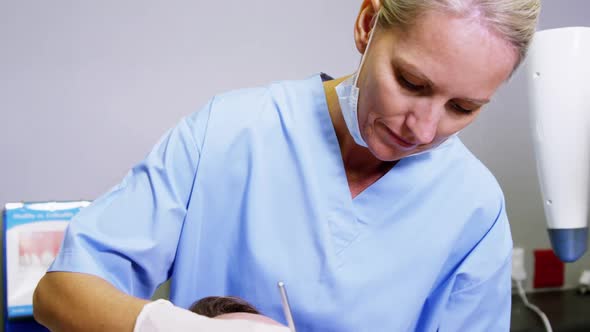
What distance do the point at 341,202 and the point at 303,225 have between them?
0.08 m

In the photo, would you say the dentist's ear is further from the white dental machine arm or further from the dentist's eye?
the white dental machine arm

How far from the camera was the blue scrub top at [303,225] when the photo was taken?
956mm

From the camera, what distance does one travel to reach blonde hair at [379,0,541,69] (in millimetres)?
771

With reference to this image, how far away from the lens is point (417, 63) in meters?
0.79

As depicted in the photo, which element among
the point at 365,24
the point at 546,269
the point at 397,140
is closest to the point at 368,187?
the point at 397,140

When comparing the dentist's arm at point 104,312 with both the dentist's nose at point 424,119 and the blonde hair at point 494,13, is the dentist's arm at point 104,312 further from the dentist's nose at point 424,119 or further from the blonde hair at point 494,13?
the blonde hair at point 494,13

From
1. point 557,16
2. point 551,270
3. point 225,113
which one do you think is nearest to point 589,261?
point 551,270

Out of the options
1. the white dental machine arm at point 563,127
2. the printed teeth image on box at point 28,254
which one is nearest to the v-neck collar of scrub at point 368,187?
the white dental machine arm at point 563,127

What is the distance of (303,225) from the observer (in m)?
1.00

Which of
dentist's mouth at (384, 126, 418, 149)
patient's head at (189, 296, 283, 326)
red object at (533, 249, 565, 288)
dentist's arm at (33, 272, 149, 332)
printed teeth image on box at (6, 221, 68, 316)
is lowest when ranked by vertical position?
red object at (533, 249, 565, 288)

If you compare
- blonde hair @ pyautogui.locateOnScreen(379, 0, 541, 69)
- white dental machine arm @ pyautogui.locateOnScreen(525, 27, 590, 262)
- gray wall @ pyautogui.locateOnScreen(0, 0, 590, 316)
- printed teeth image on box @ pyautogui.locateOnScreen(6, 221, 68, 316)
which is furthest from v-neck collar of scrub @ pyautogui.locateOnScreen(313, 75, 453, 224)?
printed teeth image on box @ pyautogui.locateOnScreen(6, 221, 68, 316)

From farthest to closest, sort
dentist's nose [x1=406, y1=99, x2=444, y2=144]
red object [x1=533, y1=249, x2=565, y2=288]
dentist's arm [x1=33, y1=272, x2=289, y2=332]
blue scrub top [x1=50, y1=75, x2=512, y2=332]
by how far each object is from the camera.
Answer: red object [x1=533, y1=249, x2=565, y2=288] → blue scrub top [x1=50, y1=75, x2=512, y2=332] → dentist's nose [x1=406, y1=99, x2=444, y2=144] → dentist's arm [x1=33, y1=272, x2=289, y2=332]

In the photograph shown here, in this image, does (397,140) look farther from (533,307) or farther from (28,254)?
(533,307)

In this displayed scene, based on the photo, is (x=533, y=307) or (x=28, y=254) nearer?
(x=28, y=254)
